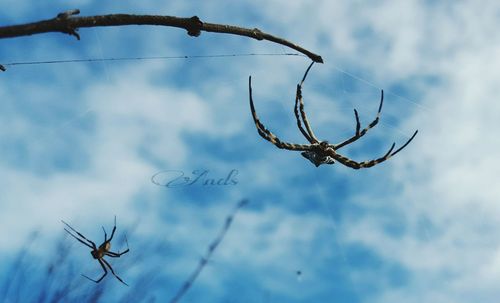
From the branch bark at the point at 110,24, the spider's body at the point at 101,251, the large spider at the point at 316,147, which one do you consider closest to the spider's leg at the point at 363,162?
the large spider at the point at 316,147

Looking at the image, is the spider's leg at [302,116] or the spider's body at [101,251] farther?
the spider's body at [101,251]

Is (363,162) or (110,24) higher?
(363,162)

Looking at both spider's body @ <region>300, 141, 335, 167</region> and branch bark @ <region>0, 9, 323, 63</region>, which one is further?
spider's body @ <region>300, 141, 335, 167</region>

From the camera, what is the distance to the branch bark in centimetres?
251

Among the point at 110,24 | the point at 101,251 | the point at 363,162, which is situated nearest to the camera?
the point at 110,24

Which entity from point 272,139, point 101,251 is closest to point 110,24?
point 272,139

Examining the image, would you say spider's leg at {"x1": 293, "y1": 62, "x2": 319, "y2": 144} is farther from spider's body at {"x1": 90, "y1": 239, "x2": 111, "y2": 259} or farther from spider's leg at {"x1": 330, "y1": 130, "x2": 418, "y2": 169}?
spider's body at {"x1": 90, "y1": 239, "x2": 111, "y2": 259}

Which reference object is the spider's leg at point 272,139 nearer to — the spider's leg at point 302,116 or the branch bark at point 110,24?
the spider's leg at point 302,116

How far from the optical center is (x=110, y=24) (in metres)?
2.61

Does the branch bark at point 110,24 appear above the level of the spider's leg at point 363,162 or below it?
below

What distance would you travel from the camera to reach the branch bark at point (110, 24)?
2512 millimetres

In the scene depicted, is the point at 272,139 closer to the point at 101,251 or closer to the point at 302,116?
the point at 302,116

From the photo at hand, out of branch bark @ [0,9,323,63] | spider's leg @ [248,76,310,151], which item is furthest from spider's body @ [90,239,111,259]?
branch bark @ [0,9,323,63]

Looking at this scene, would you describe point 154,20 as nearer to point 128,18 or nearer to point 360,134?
point 128,18
